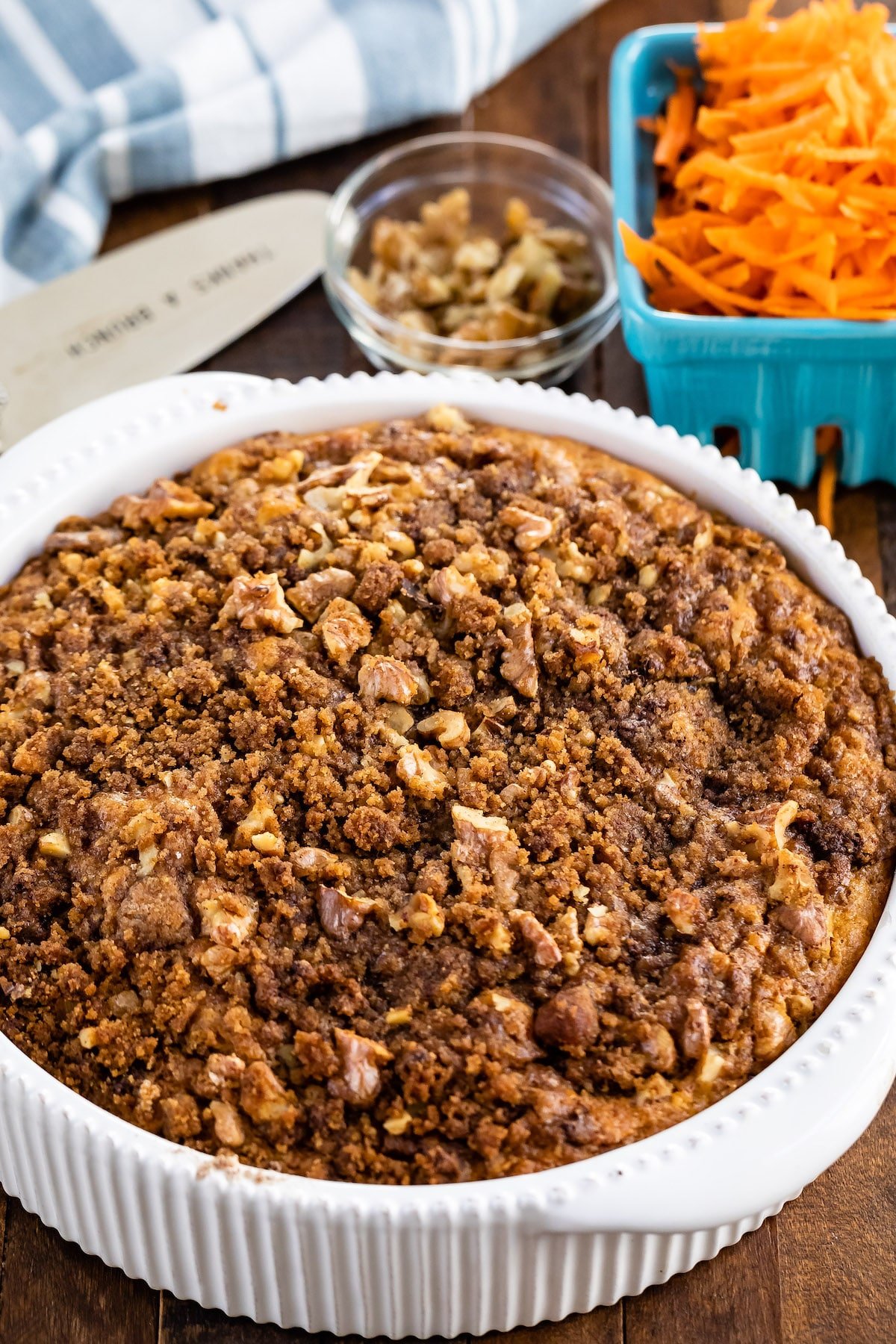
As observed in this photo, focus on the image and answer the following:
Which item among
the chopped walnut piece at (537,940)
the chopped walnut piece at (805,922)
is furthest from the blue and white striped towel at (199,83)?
the chopped walnut piece at (805,922)

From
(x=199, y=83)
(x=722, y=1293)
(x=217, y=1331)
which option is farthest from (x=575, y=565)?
(x=199, y=83)

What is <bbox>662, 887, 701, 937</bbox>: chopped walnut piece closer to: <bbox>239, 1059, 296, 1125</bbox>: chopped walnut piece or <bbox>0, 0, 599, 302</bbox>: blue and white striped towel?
<bbox>239, 1059, 296, 1125</bbox>: chopped walnut piece

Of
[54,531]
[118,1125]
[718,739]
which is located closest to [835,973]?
[718,739]

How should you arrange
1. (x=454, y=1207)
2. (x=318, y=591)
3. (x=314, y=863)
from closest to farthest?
1. (x=454, y=1207)
2. (x=314, y=863)
3. (x=318, y=591)

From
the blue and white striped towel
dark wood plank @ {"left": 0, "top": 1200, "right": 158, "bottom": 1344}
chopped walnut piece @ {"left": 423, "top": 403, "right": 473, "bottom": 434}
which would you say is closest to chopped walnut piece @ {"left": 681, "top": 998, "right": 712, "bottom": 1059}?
dark wood plank @ {"left": 0, "top": 1200, "right": 158, "bottom": 1344}

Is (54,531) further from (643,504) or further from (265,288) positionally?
(265,288)

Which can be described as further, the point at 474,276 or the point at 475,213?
the point at 475,213

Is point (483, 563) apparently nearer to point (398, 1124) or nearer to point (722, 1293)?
point (398, 1124)
